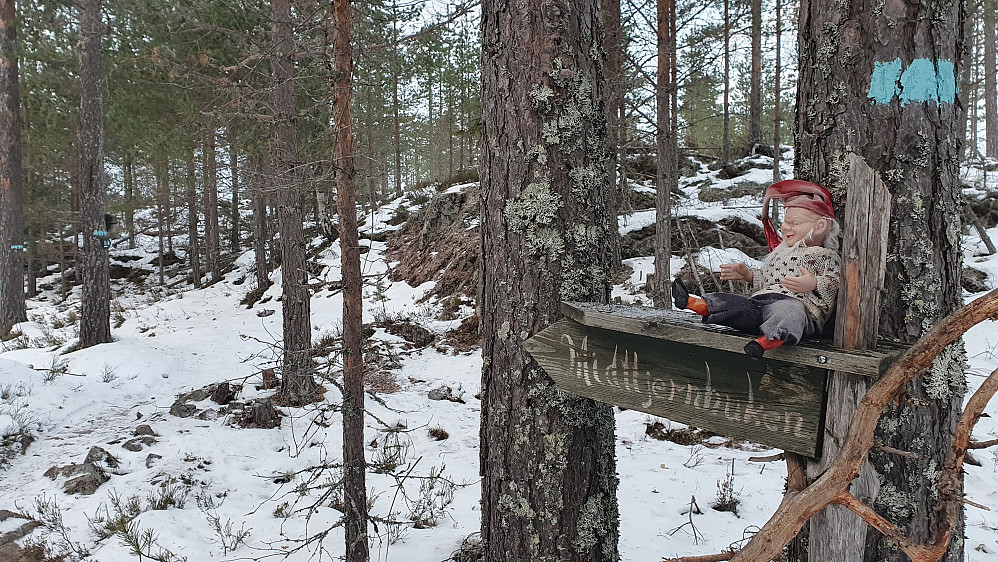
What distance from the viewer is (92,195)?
9594 mm

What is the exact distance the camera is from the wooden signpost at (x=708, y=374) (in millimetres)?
1418

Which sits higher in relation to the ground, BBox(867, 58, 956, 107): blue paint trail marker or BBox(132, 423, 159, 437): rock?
BBox(867, 58, 956, 107): blue paint trail marker

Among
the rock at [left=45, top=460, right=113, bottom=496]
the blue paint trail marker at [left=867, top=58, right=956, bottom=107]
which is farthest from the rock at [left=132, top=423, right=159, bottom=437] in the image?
the blue paint trail marker at [left=867, top=58, right=956, bottom=107]

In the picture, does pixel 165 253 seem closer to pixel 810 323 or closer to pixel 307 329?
pixel 307 329

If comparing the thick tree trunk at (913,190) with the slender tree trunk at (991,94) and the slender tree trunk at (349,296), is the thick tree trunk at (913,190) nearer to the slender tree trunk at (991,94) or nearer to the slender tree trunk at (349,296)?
the slender tree trunk at (349,296)

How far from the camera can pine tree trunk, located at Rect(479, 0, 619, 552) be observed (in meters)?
2.36

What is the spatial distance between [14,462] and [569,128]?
6351 mm

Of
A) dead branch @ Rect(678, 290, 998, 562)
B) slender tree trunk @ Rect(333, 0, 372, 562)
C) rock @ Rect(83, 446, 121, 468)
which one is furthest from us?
rock @ Rect(83, 446, 121, 468)

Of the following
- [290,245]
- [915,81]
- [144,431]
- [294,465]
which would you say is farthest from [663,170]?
[144,431]

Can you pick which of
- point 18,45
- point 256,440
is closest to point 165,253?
point 18,45

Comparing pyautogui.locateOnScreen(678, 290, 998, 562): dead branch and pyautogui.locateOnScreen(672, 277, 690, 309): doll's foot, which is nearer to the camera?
pyautogui.locateOnScreen(678, 290, 998, 562): dead branch

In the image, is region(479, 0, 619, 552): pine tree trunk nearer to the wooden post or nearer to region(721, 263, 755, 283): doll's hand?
region(721, 263, 755, 283): doll's hand

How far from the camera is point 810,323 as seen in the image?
4.93ft

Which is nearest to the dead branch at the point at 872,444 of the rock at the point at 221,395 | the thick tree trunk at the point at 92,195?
the rock at the point at 221,395
